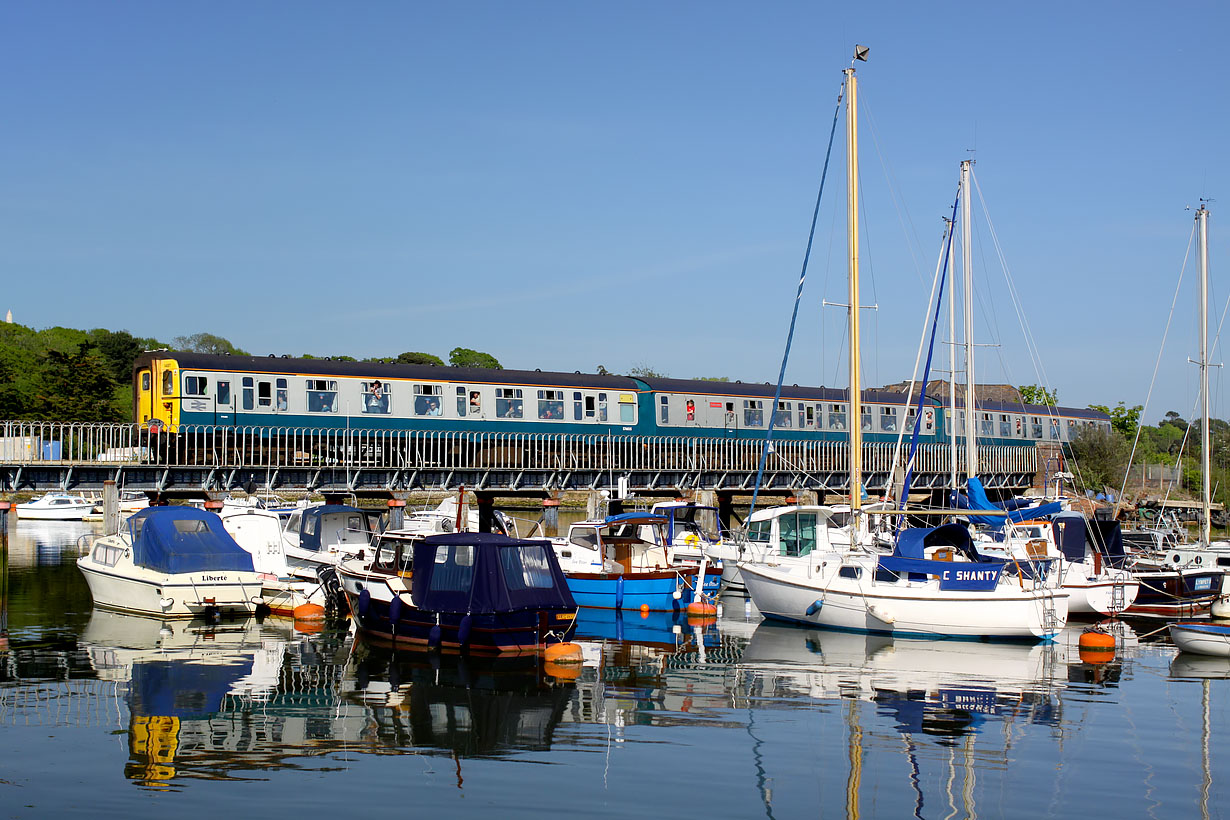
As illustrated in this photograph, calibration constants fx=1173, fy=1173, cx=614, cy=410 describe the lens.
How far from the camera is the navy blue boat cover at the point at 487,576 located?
1958 cm

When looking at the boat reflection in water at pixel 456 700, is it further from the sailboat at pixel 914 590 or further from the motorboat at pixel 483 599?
the sailboat at pixel 914 590

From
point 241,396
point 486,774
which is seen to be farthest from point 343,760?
point 241,396

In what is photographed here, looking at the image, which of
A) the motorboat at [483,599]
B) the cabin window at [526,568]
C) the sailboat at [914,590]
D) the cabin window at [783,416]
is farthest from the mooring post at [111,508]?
the cabin window at [783,416]

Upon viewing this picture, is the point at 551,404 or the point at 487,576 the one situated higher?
the point at 551,404

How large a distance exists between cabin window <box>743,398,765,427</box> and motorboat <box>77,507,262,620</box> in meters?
41.2

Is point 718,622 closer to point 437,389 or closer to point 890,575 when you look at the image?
point 890,575

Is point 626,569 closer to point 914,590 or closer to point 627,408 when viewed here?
point 914,590

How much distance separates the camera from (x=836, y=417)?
217ft

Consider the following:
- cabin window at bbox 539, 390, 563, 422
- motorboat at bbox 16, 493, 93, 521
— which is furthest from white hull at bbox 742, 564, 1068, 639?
motorboat at bbox 16, 493, 93, 521

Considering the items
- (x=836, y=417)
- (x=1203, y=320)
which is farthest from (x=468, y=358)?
(x=1203, y=320)

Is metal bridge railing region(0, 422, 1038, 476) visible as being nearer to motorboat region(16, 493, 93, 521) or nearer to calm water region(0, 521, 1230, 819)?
motorboat region(16, 493, 93, 521)

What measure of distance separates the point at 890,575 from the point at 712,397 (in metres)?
38.7

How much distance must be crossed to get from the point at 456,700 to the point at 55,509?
48.9m

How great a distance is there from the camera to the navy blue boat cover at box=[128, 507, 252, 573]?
957 inches
